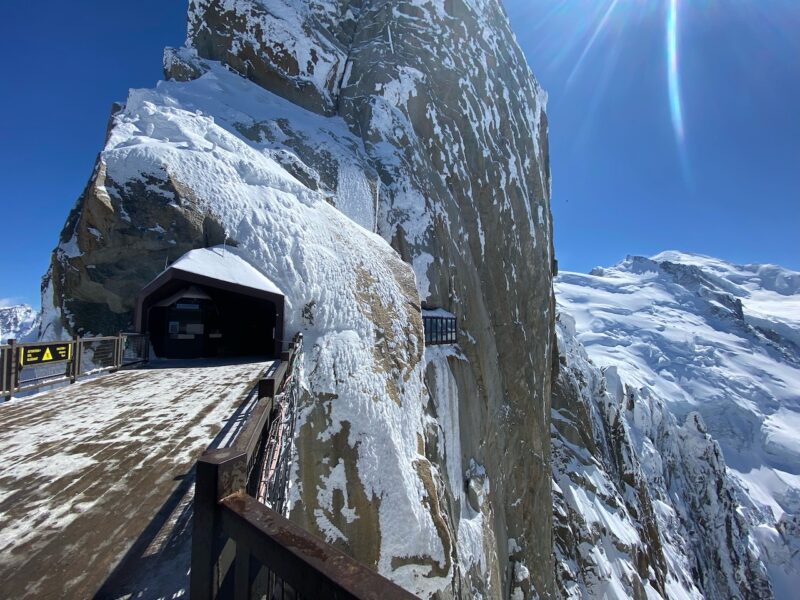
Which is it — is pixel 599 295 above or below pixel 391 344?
above

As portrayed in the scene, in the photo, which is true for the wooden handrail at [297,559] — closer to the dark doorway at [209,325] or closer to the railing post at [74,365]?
the railing post at [74,365]

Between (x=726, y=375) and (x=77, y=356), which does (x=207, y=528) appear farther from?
(x=726, y=375)

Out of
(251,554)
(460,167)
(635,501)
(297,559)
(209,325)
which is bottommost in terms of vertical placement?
(635,501)

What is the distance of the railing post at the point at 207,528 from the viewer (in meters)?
2.28

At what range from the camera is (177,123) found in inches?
789

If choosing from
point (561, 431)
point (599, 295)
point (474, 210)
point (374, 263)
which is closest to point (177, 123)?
point (374, 263)

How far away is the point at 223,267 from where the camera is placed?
13.8 metres

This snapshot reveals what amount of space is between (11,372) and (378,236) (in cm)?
1681

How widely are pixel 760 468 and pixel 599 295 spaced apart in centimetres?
8434

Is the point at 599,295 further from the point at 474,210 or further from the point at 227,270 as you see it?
the point at 227,270

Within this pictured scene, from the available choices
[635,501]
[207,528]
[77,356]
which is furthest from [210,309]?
[635,501]

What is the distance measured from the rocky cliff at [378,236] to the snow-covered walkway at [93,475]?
415 cm

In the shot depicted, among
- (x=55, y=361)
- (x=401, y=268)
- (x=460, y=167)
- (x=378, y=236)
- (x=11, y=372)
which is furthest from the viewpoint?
(x=460, y=167)

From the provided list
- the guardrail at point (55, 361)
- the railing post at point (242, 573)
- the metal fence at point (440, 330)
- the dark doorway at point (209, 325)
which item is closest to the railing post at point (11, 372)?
the guardrail at point (55, 361)
